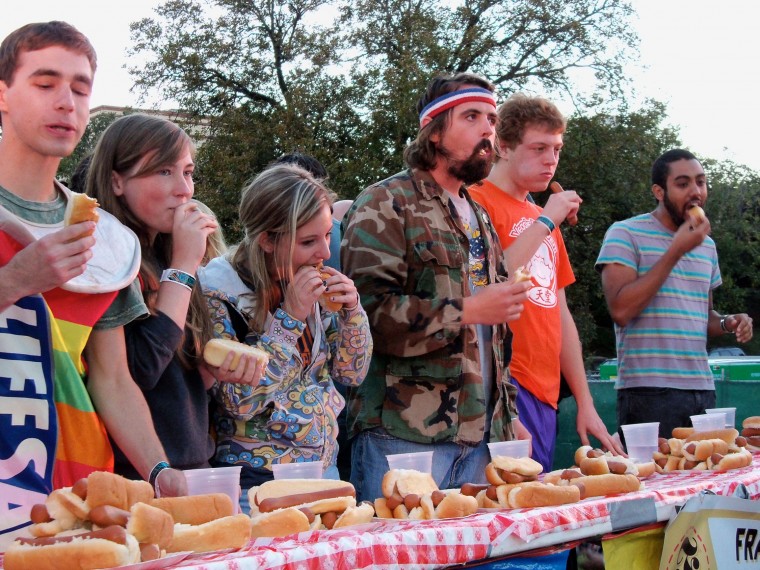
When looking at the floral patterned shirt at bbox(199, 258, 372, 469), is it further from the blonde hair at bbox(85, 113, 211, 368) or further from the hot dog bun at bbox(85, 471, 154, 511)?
the hot dog bun at bbox(85, 471, 154, 511)

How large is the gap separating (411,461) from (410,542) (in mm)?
615

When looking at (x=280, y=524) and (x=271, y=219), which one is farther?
(x=271, y=219)

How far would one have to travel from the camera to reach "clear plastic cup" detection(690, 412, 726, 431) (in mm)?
3519

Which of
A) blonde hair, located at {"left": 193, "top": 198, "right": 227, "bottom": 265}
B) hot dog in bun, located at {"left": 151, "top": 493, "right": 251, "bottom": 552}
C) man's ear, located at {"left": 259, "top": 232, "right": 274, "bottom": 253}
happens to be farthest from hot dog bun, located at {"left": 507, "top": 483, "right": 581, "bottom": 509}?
blonde hair, located at {"left": 193, "top": 198, "right": 227, "bottom": 265}

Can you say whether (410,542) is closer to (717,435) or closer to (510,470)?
(510,470)

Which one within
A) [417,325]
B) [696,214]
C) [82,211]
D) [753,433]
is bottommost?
[753,433]

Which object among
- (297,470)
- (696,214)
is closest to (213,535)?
(297,470)

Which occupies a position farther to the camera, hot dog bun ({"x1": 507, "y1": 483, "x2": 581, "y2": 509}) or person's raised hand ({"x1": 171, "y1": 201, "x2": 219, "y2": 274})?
person's raised hand ({"x1": 171, "y1": 201, "x2": 219, "y2": 274})

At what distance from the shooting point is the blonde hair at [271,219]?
2932 millimetres

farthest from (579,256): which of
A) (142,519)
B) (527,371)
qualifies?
(142,519)

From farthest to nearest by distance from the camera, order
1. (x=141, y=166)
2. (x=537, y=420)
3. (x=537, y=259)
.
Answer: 1. (x=537, y=259)
2. (x=537, y=420)
3. (x=141, y=166)

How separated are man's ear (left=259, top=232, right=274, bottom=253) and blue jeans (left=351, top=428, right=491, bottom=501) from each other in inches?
31.3

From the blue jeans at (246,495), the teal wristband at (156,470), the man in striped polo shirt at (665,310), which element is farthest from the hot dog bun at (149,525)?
the man in striped polo shirt at (665,310)

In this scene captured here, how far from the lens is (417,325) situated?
3.21m
